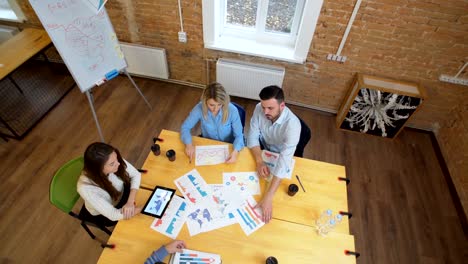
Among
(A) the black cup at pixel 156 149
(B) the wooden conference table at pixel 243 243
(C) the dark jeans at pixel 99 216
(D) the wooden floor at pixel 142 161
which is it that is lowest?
(D) the wooden floor at pixel 142 161

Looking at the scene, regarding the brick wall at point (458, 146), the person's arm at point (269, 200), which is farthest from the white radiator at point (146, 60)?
the brick wall at point (458, 146)

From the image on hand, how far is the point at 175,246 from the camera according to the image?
4.84ft

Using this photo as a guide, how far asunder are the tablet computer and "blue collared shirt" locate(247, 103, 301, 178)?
73cm

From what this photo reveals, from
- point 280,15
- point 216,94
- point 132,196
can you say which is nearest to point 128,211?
point 132,196

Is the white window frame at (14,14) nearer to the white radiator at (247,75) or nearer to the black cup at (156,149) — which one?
the white radiator at (247,75)

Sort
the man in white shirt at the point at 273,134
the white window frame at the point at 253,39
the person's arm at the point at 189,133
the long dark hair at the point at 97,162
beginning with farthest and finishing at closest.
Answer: the white window frame at the point at 253,39
the person's arm at the point at 189,133
the man in white shirt at the point at 273,134
the long dark hair at the point at 97,162

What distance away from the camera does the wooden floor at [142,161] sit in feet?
7.88

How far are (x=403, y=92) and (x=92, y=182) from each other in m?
3.27

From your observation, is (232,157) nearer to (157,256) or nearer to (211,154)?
(211,154)

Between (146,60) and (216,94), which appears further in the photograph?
(146,60)

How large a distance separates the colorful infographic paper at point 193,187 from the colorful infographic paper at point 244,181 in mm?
157

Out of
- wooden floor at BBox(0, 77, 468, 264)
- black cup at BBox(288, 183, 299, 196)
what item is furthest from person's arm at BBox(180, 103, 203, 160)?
wooden floor at BBox(0, 77, 468, 264)

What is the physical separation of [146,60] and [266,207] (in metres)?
2.96

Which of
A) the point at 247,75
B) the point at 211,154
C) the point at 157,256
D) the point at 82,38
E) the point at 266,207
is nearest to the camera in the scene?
the point at 157,256
